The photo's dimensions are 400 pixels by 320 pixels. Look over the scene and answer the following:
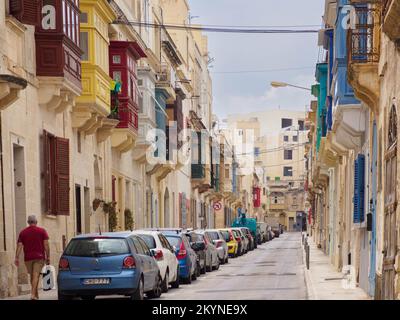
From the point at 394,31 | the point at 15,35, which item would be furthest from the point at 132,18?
the point at 394,31

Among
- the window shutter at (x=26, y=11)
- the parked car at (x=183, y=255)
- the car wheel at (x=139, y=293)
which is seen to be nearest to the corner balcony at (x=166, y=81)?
the parked car at (x=183, y=255)

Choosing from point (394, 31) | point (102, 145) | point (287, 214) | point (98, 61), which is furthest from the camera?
point (287, 214)

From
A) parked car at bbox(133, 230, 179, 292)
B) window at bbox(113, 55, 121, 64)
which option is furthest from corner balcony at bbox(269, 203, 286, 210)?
parked car at bbox(133, 230, 179, 292)

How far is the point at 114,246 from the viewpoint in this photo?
811 inches

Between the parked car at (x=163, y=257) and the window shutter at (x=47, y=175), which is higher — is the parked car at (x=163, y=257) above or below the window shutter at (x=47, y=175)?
below

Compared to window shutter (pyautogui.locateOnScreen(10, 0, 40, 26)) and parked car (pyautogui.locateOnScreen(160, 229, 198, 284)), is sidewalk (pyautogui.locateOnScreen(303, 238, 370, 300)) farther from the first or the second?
window shutter (pyautogui.locateOnScreen(10, 0, 40, 26))

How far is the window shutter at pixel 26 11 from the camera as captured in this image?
24345 millimetres

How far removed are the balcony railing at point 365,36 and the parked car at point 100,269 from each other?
5.91 meters

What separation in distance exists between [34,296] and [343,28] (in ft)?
33.9

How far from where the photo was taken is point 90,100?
1262 inches

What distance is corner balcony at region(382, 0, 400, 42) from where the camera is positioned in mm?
14531

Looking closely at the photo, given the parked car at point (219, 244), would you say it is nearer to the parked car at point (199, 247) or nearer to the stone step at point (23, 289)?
the parked car at point (199, 247)
